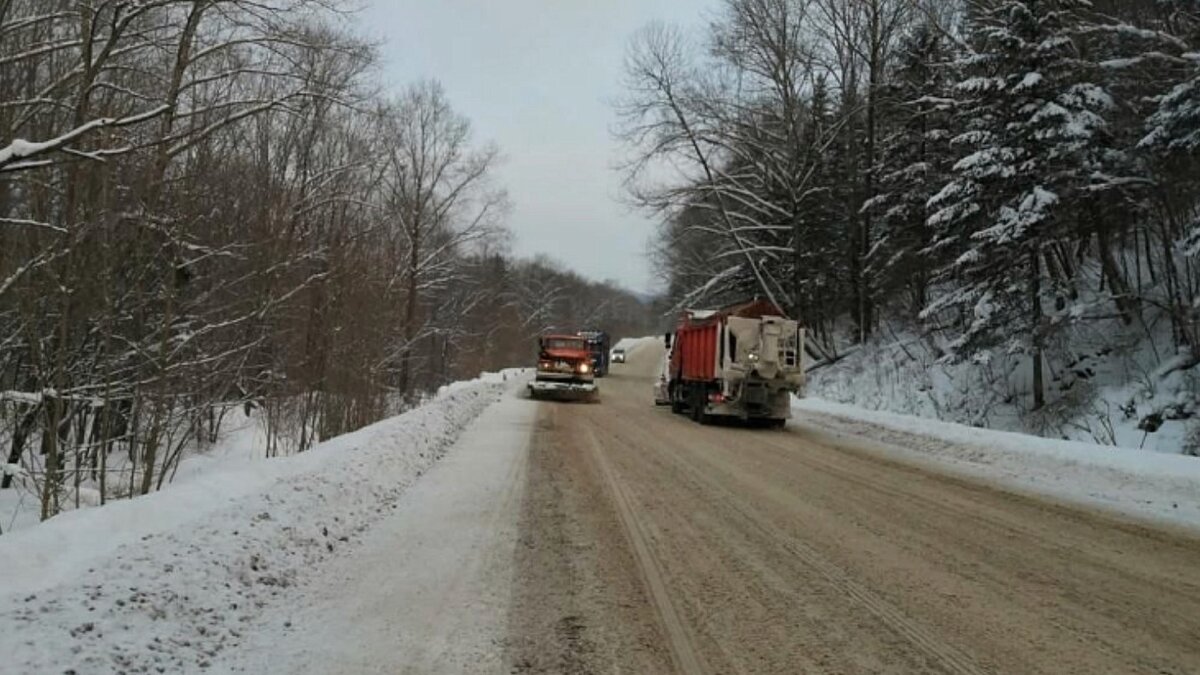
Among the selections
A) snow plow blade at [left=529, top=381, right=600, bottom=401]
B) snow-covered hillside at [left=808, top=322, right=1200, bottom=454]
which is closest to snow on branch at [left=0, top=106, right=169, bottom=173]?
snow-covered hillside at [left=808, top=322, right=1200, bottom=454]

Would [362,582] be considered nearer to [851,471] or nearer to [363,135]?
[851,471]

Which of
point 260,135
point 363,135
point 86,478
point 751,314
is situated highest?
point 363,135

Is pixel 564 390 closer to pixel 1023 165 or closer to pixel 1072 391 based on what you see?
pixel 1072 391

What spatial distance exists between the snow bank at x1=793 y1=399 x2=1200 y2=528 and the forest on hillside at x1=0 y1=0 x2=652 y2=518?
10945 millimetres

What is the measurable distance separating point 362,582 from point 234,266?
399 inches

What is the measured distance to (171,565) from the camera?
17.0 feet

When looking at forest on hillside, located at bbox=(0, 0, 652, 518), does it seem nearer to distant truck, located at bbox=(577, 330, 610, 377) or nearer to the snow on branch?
the snow on branch

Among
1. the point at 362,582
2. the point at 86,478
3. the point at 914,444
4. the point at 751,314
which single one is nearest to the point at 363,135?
the point at 751,314

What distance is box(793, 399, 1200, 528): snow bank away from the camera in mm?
9688

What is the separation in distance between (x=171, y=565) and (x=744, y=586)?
387cm

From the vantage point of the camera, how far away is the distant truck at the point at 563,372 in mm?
29250

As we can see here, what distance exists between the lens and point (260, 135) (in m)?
20.5

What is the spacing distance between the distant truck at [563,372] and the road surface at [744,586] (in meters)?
18.2

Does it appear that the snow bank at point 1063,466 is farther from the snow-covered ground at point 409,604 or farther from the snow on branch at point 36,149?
the snow on branch at point 36,149
